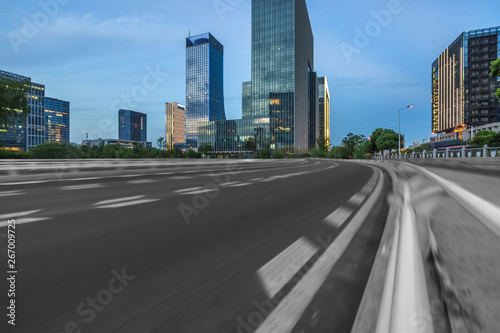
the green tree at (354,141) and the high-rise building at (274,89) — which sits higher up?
the high-rise building at (274,89)

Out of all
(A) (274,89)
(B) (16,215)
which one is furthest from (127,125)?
Result: (B) (16,215)

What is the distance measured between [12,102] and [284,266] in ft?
108

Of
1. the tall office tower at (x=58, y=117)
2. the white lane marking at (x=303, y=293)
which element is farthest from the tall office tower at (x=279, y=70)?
the tall office tower at (x=58, y=117)

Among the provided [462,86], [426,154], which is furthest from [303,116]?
[426,154]

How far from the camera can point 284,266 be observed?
1674mm

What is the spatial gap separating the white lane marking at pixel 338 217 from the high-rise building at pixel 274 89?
110 m

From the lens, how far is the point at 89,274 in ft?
5.00

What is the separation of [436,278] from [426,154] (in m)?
28.9

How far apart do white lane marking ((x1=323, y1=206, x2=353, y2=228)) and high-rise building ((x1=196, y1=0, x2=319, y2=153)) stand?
11008cm

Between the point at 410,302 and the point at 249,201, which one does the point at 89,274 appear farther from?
the point at 249,201

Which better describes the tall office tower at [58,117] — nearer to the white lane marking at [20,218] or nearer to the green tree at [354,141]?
the green tree at [354,141]

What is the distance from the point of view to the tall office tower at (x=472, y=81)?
115250 millimetres

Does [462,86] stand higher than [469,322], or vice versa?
[462,86]

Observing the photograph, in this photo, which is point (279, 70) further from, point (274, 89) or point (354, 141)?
point (354, 141)
